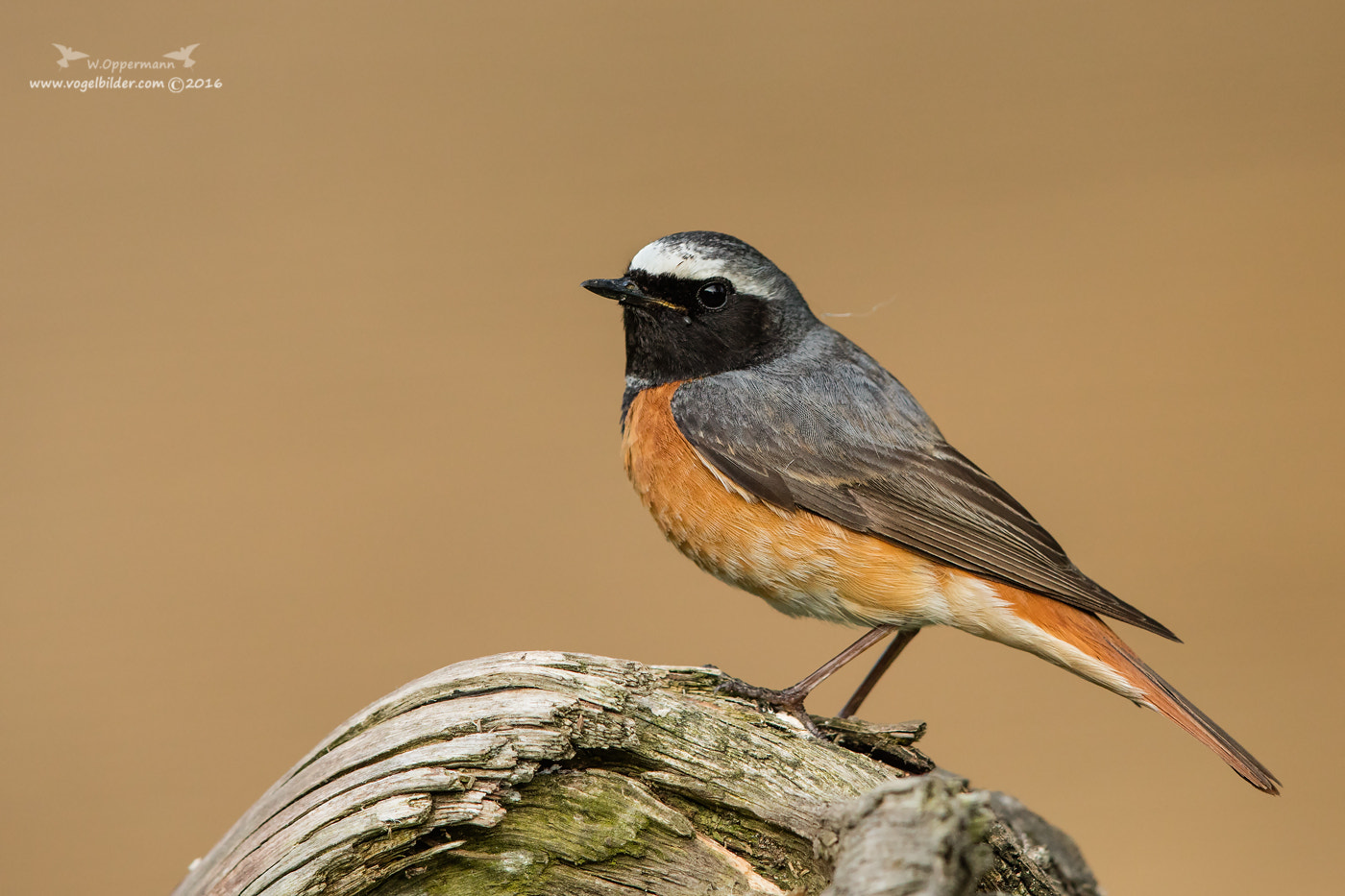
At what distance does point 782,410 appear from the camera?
3525mm

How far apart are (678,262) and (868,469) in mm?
975

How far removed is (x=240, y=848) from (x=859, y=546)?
1.93 meters

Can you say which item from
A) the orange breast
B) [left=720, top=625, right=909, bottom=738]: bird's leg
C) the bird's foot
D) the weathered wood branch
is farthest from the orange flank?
the weathered wood branch

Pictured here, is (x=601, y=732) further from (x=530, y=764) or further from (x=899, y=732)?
(x=899, y=732)

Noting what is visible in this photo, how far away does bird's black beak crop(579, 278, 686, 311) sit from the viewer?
368cm

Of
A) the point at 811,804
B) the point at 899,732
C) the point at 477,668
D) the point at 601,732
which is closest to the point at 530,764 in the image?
the point at 601,732

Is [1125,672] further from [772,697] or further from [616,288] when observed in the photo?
[616,288]

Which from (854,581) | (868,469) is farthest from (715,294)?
(854,581)

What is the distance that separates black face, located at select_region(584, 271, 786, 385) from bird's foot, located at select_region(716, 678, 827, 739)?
1.22m

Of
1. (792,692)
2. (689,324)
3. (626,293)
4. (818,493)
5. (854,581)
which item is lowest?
(792,692)

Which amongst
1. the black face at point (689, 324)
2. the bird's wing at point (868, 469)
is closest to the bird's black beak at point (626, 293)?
the black face at point (689, 324)

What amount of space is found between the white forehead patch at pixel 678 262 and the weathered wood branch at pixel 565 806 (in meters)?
1.56

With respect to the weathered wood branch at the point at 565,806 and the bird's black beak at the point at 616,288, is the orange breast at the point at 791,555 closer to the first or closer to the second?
the bird's black beak at the point at 616,288

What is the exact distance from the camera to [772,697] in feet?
9.77
